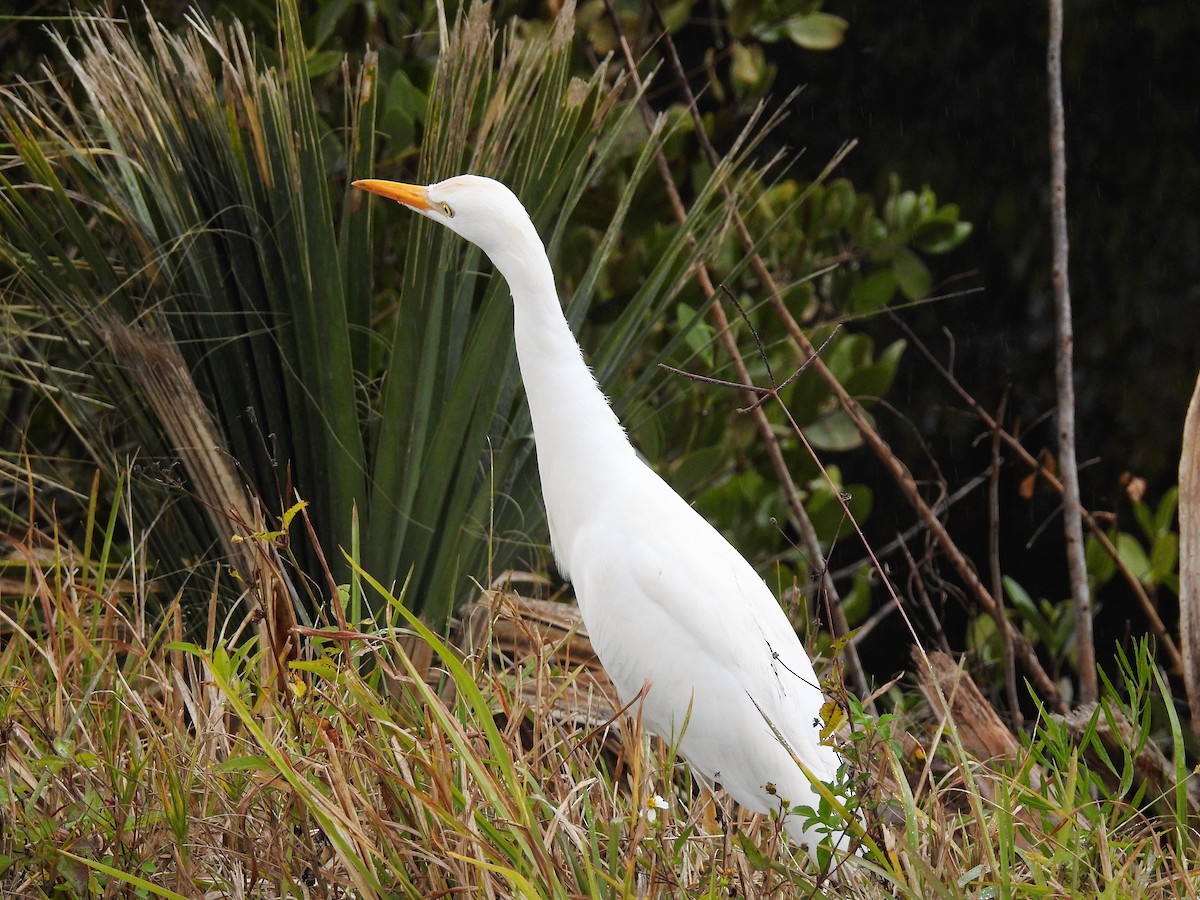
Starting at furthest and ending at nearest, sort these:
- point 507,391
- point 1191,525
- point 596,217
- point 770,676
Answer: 1. point 596,217
2. point 507,391
3. point 1191,525
4. point 770,676

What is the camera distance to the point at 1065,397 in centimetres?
284

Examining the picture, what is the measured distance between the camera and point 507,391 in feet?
8.28

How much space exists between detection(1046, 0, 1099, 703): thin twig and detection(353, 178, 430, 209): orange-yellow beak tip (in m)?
1.43

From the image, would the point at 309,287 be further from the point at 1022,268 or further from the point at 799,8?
the point at 1022,268

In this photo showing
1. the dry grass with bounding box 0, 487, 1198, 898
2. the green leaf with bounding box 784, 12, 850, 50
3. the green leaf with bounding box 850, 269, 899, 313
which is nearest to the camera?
the dry grass with bounding box 0, 487, 1198, 898

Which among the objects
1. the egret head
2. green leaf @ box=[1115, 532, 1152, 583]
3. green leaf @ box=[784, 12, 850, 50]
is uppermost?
the egret head

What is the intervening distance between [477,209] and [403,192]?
11 centimetres

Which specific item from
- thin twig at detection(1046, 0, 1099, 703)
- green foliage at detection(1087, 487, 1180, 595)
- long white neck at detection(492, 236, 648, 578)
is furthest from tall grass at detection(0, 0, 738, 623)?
green foliage at detection(1087, 487, 1180, 595)

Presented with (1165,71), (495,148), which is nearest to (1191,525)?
(495,148)

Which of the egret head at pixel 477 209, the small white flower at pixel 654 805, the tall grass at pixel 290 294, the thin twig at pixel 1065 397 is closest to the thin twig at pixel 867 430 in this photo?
the thin twig at pixel 1065 397

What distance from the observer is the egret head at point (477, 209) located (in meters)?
1.92

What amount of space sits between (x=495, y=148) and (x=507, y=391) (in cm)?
42

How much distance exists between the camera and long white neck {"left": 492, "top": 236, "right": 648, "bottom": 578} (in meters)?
1.98

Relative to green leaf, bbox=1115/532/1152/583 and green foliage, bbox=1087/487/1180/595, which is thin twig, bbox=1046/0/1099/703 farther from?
green leaf, bbox=1115/532/1152/583
